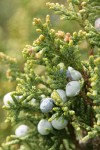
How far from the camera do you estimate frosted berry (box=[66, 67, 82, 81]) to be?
226 cm

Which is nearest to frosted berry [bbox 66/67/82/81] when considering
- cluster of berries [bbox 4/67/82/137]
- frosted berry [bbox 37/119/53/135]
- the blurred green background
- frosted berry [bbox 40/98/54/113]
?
cluster of berries [bbox 4/67/82/137]

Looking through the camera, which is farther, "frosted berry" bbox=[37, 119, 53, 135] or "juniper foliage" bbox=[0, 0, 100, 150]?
"frosted berry" bbox=[37, 119, 53, 135]

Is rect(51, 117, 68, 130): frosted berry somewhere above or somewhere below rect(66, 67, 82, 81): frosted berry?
below

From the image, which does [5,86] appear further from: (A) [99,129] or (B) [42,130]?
(A) [99,129]

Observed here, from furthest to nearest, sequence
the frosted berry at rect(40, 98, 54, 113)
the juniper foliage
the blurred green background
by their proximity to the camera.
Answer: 1. the blurred green background
2. the frosted berry at rect(40, 98, 54, 113)
3. the juniper foliage

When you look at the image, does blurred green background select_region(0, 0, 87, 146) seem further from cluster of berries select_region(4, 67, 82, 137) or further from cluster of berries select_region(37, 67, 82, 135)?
cluster of berries select_region(37, 67, 82, 135)

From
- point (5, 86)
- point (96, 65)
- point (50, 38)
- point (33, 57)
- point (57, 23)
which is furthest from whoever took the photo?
point (57, 23)

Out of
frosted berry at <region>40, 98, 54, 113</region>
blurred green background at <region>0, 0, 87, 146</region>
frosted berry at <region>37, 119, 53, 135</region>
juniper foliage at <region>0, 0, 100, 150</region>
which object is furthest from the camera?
blurred green background at <region>0, 0, 87, 146</region>

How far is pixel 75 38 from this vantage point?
229 centimetres

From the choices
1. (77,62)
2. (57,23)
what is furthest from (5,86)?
(77,62)

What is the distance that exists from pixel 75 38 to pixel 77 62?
14cm

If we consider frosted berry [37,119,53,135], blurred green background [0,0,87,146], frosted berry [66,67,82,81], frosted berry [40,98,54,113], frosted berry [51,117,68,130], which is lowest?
frosted berry [51,117,68,130]

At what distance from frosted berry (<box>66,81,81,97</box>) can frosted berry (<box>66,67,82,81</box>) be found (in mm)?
52

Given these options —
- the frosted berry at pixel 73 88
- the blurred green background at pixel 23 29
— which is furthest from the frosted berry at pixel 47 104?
the blurred green background at pixel 23 29
